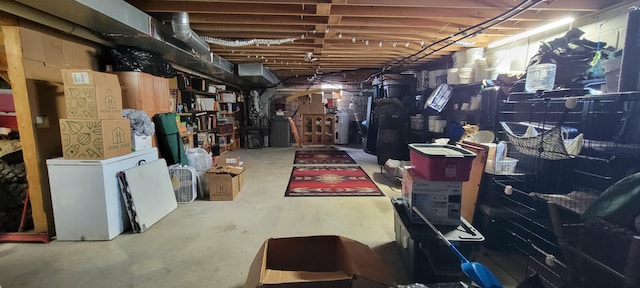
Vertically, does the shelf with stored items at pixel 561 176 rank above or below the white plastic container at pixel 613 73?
below

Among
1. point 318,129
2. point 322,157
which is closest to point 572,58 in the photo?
point 322,157

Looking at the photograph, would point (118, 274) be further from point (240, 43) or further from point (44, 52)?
point (240, 43)

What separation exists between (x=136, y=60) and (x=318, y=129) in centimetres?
608

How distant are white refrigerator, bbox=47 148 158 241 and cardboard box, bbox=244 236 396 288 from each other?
68.2 inches

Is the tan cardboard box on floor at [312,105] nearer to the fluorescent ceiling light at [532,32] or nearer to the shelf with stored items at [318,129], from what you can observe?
the shelf with stored items at [318,129]

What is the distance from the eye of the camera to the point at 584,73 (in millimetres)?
2002

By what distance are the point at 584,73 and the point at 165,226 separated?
3825 millimetres

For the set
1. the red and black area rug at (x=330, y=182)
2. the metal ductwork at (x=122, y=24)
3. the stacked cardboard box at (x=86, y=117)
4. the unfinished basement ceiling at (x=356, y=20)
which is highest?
→ the unfinished basement ceiling at (x=356, y=20)

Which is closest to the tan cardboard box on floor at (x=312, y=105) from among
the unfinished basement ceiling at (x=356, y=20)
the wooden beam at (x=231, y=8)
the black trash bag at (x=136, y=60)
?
the unfinished basement ceiling at (x=356, y=20)

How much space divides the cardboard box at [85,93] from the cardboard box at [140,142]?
0.48 m

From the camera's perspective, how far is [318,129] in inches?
346

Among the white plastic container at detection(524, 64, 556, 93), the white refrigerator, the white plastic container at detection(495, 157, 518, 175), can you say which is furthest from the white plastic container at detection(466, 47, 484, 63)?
the white refrigerator

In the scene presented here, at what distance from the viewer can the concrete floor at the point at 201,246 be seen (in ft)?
6.20

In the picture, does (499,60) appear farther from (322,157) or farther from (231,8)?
(322,157)
